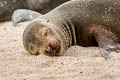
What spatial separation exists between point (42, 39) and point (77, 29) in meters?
0.75

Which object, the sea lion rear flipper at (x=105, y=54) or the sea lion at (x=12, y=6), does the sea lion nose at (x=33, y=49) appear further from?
the sea lion at (x=12, y=6)

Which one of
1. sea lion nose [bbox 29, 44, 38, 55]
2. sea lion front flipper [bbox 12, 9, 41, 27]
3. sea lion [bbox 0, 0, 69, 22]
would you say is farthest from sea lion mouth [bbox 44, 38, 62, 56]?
sea lion [bbox 0, 0, 69, 22]

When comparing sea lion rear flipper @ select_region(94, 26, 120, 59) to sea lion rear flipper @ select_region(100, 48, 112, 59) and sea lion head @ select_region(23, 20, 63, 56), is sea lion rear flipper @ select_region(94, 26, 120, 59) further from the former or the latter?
sea lion head @ select_region(23, 20, 63, 56)

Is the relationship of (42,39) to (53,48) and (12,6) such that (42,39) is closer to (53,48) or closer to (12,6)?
(53,48)

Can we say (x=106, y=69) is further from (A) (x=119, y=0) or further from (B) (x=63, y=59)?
(A) (x=119, y=0)

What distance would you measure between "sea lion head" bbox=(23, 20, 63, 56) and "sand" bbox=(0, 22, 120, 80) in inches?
4.3

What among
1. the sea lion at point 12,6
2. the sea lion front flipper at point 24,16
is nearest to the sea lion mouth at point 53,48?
the sea lion front flipper at point 24,16

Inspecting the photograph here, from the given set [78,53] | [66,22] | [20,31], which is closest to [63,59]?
[78,53]

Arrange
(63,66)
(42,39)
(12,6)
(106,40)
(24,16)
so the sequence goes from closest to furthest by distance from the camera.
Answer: (63,66) → (42,39) → (106,40) → (24,16) → (12,6)

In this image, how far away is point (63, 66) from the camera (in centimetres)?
364

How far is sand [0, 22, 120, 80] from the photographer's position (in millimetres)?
3213

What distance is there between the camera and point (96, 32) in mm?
4609

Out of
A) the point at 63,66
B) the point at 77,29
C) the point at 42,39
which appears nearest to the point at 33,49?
the point at 42,39

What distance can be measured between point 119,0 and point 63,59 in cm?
146
